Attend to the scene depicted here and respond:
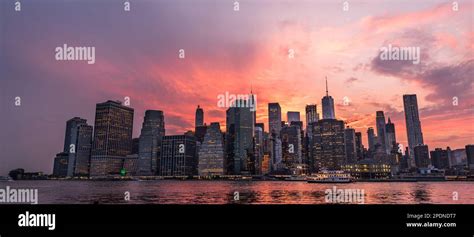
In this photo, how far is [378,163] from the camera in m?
156

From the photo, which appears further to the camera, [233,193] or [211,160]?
[211,160]

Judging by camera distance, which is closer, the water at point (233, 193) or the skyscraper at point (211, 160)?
the water at point (233, 193)

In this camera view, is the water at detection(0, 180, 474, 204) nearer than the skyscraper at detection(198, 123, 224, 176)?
Yes
